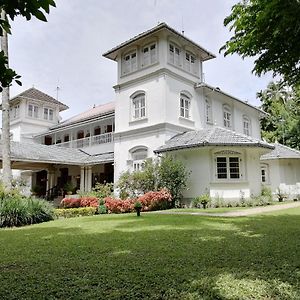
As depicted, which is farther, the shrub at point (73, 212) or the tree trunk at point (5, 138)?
the tree trunk at point (5, 138)

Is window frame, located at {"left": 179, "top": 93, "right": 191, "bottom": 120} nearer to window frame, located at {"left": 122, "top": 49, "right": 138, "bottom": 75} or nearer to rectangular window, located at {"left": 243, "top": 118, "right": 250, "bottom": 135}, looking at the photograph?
window frame, located at {"left": 122, "top": 49, "right": 138, "bottom": 75}

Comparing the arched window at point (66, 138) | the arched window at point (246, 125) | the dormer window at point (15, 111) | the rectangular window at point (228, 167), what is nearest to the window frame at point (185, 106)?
the rectangular window at point (228, 167)

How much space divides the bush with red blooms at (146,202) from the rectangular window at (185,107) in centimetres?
625

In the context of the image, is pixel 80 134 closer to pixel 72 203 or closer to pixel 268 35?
pixel 72 203

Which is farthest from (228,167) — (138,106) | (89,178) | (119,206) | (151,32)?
(89,178)

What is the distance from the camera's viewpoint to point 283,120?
1335 inches

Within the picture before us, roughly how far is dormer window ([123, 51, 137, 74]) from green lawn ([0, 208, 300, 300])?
16.2 m

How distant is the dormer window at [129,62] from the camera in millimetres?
22545

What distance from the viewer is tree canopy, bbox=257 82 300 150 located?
32.3 metres

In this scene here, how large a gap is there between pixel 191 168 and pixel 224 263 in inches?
554

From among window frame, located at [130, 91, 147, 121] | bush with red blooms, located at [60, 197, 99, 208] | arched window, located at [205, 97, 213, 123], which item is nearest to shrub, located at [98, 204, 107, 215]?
bush with red blooms, located at [60, 197, 99, 208]

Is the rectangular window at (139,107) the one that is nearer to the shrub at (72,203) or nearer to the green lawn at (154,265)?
the shrub at (72,203)

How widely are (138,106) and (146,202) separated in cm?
764

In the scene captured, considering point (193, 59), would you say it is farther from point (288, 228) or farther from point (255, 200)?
point (288, 228)
